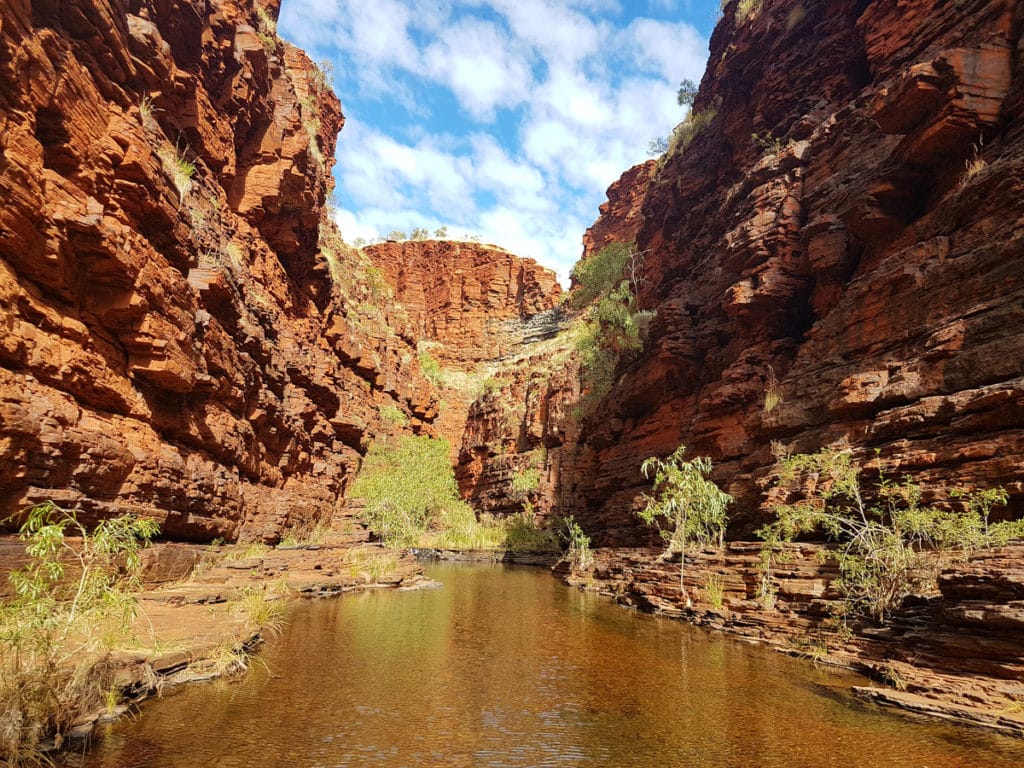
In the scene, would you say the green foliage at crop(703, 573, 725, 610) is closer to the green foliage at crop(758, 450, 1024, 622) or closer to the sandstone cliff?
the green foliage at crop(758, 450, 1024, 622)

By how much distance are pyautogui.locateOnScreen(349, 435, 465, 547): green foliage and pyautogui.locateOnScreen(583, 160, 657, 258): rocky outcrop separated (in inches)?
1801

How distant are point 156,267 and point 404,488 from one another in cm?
2554

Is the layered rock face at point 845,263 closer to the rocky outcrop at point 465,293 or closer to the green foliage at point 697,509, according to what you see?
the green foliage at point 697,509

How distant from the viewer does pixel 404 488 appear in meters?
37.7

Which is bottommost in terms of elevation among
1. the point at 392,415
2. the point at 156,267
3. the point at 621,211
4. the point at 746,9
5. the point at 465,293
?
the point at 156,267

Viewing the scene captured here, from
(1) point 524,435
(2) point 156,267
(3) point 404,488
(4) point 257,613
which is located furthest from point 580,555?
(1) point 524,435

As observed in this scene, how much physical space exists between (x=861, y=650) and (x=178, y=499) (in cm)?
1742

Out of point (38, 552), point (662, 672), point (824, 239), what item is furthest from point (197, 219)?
point (824, 239)

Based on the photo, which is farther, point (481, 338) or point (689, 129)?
point (481, 338)

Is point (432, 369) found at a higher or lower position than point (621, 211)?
lower

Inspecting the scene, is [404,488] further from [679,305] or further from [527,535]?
[679,305]

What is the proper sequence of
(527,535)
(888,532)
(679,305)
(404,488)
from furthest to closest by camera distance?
1. (527,535)
2. (404,488)
3. (679,305)
4. (888,532)

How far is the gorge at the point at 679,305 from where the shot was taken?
10.7 m

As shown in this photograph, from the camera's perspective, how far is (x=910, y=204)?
1892 cm
